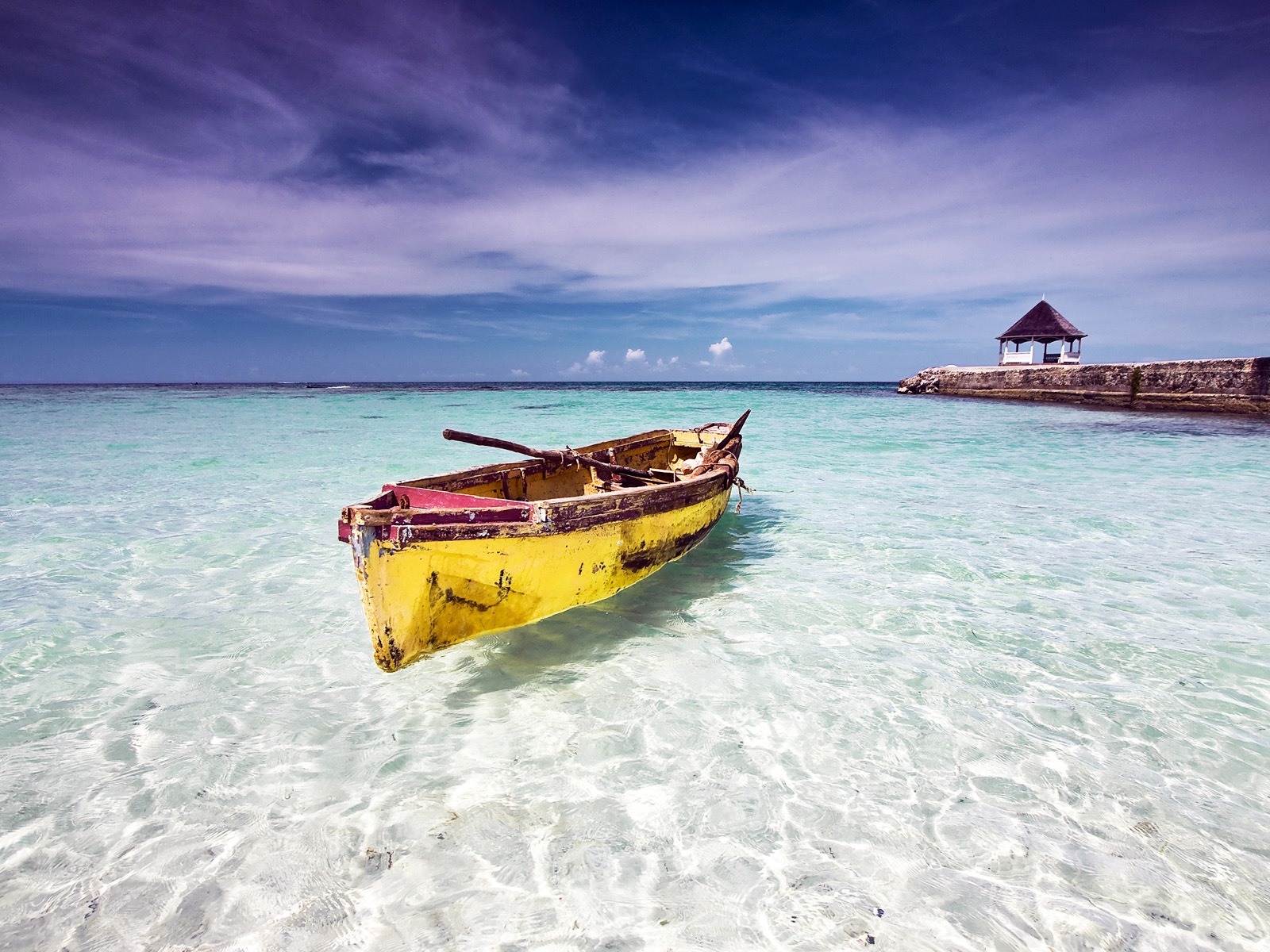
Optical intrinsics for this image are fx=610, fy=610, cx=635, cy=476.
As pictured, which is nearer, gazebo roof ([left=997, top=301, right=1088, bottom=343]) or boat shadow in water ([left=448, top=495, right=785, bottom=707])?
boat shadow in water ([left=448, top=495, right=785, bottom=707])

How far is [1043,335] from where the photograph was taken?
44188 mm

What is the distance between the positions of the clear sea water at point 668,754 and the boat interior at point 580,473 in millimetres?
1481

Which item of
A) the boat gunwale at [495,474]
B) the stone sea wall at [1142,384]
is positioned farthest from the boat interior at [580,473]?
the stone sea wall at [1142,384]

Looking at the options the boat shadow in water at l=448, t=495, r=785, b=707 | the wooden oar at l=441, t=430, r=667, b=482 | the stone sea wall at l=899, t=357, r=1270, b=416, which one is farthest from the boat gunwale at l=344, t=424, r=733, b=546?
the stone sea wall at l=899, t=357, r=1270, b=416

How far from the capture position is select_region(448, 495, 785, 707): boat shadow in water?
4871 mm

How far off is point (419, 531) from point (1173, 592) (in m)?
7.57

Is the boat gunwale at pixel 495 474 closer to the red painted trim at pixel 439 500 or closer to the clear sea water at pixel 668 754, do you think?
the red painted trim at pixel 439 500

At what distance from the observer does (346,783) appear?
362 centimetres

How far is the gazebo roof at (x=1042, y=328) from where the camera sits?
4338 centimetres

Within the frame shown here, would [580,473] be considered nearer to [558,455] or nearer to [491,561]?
[558,455]

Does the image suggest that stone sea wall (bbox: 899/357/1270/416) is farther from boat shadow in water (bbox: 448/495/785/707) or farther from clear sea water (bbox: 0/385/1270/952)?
boat shadow in water (bbox: 448/495/785/707)

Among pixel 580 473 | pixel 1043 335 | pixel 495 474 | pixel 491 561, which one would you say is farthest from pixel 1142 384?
pixel 491 561

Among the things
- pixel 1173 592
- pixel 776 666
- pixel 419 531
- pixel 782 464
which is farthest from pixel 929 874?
pixel 782 464

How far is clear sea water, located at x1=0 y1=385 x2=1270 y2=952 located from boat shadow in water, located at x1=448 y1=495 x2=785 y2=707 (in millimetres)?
39
